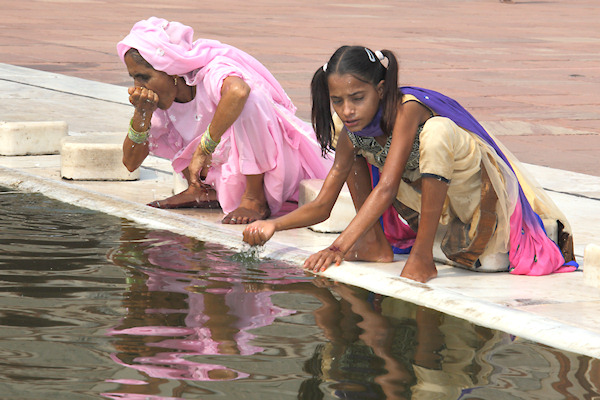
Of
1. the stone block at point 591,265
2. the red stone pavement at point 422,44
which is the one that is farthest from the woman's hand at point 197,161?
the red stone pavement at point 422,44

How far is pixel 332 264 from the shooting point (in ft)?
16.7

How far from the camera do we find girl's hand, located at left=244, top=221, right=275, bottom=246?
16.5 ft

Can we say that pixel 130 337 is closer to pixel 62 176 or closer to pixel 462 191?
pixel 462 191

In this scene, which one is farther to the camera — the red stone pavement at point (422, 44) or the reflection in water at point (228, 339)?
the red stone pavement at point (422, 44)

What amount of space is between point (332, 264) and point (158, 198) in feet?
6.50

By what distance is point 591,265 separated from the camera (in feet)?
15.0

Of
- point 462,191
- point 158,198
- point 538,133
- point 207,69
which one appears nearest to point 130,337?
point 462,191

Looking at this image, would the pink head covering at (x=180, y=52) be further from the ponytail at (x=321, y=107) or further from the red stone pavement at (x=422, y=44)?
the red stone pavement at (x=422, y=44)

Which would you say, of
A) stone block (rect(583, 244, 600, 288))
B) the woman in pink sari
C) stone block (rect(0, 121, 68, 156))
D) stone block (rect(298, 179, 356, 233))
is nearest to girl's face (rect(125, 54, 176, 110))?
the woman in pink sari

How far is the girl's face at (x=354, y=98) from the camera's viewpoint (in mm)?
4762

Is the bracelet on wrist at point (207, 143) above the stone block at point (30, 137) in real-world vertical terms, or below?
above

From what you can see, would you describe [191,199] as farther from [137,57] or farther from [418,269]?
[418,269]

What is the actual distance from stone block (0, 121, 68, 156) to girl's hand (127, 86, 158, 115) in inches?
92.3

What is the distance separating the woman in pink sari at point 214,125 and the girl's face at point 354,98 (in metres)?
1.18
